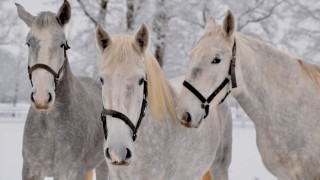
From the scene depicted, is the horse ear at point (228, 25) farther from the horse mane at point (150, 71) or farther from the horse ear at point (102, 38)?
the horse ear at point (102, 38)

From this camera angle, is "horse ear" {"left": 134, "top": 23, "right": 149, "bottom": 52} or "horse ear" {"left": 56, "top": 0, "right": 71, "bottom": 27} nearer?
"horse ear" {"left": 134, "top": 23, "right": 149, "bottom": 52}

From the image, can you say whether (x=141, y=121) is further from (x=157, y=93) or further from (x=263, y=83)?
(x=263, y=83)

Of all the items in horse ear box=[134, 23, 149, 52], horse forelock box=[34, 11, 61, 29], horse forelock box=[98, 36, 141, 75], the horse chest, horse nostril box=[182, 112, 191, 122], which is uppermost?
horse forelock box=[34, 11, 61, 29]

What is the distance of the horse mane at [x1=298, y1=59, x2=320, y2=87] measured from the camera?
3465mm

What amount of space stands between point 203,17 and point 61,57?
40.9 feet

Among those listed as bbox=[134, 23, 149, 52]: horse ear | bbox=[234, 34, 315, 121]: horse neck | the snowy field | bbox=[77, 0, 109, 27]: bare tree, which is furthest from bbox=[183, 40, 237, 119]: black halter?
bbox=[77, 0, 109, 27]: bare tree

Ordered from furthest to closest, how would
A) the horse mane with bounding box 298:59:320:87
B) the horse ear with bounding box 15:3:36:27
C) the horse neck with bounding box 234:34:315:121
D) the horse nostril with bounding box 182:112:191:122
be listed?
the horse ear with bounding box 15:3:36:27 → the horse mane with bounding box 298:59:320:87 → the horse neck with bounding box 234:34:315:121 → the horse nostril with bounding box 182:112:191:122

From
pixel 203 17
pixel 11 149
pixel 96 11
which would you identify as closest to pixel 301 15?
pixel 203 17

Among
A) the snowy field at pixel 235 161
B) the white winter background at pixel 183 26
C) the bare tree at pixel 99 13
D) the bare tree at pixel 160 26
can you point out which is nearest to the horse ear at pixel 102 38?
the snowy field at pixel 235 161

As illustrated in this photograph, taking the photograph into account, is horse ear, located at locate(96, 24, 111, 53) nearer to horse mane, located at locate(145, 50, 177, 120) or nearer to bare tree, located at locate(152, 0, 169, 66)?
horse mane, located at locate(145, 50, 177, 120)

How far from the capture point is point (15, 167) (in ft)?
24.9

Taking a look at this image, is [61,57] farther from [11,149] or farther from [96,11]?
[96,11]

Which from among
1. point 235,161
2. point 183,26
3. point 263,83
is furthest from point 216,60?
point 183,26

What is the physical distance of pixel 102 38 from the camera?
9.56 feet
